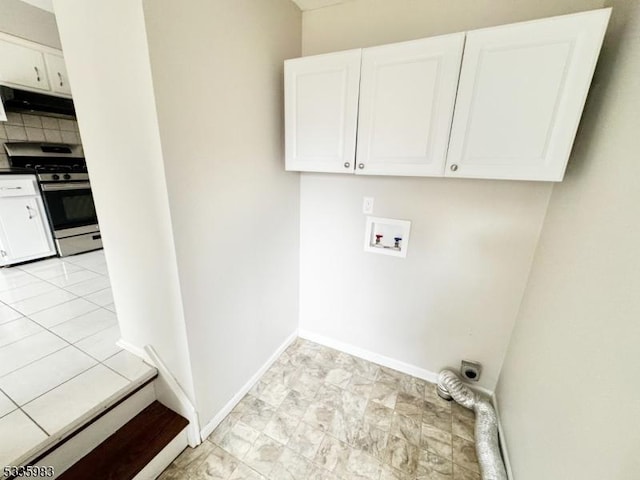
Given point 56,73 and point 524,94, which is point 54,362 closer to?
point 524,94

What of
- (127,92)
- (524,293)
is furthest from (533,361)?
(127,92)

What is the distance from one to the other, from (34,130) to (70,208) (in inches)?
39.2

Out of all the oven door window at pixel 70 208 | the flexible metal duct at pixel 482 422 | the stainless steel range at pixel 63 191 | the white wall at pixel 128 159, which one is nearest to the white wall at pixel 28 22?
the stainless steel range at pixel 63 191

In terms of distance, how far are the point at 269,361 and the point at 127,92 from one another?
1802mm

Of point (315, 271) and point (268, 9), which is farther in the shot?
point (315, 271)

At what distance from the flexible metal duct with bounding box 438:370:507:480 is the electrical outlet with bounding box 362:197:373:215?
1.19 meters

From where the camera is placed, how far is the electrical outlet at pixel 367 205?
5.78 feet

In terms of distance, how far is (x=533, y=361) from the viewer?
1.22 meters

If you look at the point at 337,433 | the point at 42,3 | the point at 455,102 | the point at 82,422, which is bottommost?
the point at 337,433

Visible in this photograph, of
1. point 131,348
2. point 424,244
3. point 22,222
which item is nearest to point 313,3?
point 424,244

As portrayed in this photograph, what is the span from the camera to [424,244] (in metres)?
1.67

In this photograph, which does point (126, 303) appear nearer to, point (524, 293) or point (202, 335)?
point (202, 335)

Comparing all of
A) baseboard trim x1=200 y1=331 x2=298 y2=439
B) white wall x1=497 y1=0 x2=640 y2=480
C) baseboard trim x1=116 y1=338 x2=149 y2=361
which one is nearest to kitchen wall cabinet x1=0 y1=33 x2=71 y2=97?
baseboard trim x1=116 y1=338 x2=149 y2=361

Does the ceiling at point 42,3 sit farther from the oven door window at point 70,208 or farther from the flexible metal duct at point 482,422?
the flexible metal duct at point 482,422
